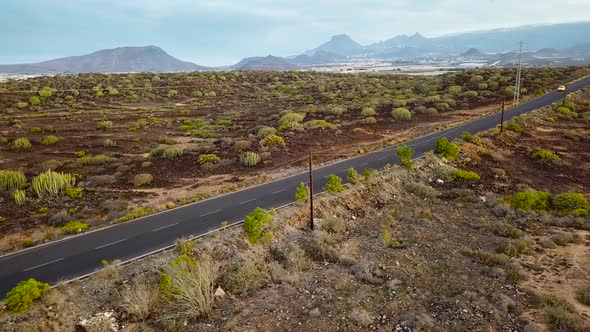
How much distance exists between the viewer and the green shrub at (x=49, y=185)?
86.3ft

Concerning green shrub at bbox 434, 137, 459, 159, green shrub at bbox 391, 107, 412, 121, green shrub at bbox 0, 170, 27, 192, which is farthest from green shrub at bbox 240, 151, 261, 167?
green shrub at bbox 391, 107, 412, 121

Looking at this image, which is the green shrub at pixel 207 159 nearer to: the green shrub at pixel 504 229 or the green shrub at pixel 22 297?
the green shrub at pixel 22 297

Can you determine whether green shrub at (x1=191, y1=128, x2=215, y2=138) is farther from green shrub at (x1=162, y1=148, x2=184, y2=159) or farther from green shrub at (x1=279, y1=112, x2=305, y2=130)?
green shrub at (x1=162, y1=148, x2=184, y2=159)

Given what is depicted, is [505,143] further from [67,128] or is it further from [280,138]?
[67,128]

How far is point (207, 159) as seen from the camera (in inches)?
1335

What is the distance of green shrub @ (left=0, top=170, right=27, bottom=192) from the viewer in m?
27.5

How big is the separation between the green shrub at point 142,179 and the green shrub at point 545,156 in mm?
35221

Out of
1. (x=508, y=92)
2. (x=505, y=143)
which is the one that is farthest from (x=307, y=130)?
(x=508, y=92)

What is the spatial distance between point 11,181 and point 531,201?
3732cm

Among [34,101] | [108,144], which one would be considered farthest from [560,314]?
[34,101]

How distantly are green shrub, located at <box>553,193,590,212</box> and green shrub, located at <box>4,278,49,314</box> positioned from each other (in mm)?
27994

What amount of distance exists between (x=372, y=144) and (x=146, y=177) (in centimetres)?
2325

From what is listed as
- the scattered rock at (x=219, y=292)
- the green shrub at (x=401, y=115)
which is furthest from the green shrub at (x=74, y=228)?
the green shrub at (x=401, y=115)

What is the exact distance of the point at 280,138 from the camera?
39625 millimetres
